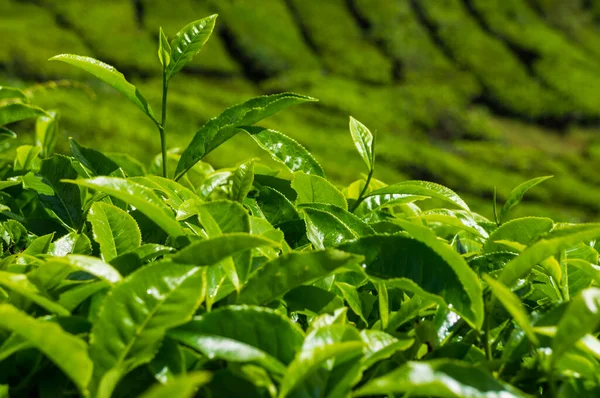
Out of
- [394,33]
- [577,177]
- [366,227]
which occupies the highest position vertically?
[366,227]

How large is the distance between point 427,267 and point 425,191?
293 mm

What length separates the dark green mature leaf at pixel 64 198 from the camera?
1.01 metres

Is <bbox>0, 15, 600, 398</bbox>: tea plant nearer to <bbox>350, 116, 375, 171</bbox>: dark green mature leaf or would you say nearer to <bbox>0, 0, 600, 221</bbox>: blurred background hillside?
<bbox>350, 116, 375, 171</bbox>: dark green mature leaf

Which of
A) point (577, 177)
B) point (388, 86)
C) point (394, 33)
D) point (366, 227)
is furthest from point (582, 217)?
point (366, 227)

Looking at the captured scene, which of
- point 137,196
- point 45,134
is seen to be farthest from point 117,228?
point 45,134

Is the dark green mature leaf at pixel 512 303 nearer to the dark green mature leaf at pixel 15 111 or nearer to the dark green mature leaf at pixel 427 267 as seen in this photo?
the dark green mature leaf at pixel 427 267

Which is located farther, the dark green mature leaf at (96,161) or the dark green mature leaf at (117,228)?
the dark green mature leaf at (96,161)

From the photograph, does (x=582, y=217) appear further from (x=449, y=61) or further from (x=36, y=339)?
(x=36, y=339)

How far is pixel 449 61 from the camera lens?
2858 cm

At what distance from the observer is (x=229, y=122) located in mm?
1042

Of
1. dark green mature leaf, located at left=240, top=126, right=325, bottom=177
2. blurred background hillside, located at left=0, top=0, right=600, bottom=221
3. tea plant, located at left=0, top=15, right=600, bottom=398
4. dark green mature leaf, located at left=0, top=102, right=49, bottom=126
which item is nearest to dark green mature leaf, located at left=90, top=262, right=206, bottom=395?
tea plant, located at left=0, top=15, right=600, bottom=398

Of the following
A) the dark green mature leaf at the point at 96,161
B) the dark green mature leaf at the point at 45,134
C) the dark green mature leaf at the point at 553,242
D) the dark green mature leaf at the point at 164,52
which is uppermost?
the dark green mature leaf at the point at 164,52

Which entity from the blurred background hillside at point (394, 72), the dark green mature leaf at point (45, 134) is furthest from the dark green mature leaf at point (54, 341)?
the blurred background hillside at point (394, 72)

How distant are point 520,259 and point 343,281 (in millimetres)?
260
